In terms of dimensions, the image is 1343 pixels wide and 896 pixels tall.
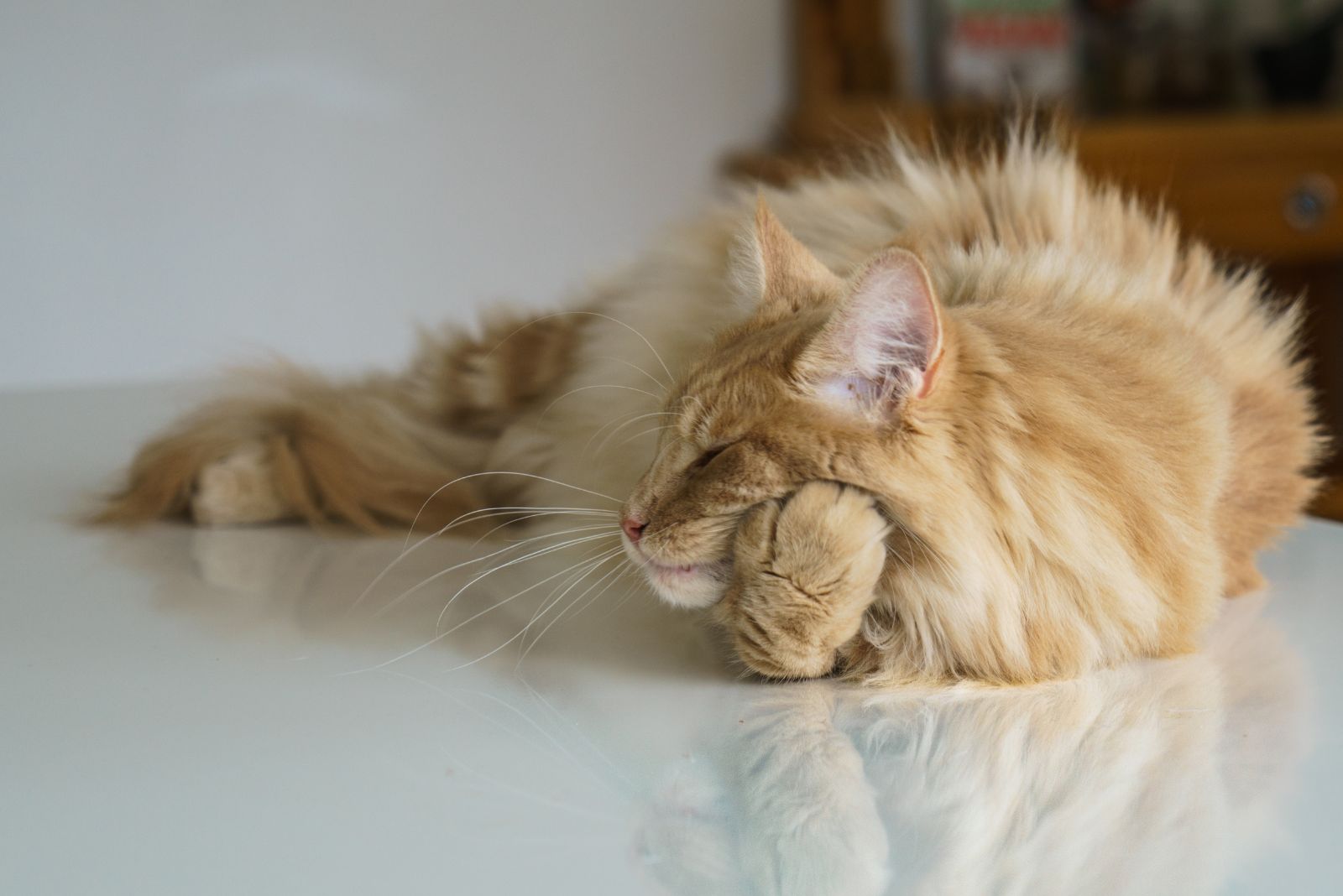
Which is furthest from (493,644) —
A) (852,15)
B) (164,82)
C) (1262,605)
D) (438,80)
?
(852,15)

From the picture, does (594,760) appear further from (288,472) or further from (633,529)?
(288,472)

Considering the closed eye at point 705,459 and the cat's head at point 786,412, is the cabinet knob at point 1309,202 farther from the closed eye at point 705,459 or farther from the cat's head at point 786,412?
the closed eye at point 705,459

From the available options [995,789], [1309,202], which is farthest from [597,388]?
[1309,202]

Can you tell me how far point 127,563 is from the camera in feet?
5.19

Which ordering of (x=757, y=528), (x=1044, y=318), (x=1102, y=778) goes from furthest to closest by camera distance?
(x=1044, y=318) < (x=757, y=528) < (x=1102, y=778)

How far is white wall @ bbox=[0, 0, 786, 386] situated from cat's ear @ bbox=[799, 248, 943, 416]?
5.79 ft

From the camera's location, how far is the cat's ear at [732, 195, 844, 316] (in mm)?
1229

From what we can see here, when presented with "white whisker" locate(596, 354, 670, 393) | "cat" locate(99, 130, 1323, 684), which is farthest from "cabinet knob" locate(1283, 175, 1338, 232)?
"white whisker" locate(596, 354, 670, 393)

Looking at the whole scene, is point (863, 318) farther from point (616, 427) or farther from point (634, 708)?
point (616, 427)

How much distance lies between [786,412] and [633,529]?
19cm

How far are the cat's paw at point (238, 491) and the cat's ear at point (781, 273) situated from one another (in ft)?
2.83

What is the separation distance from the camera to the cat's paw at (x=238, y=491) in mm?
1780

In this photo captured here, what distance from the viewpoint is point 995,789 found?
0.95 metres

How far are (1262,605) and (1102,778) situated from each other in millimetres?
573
